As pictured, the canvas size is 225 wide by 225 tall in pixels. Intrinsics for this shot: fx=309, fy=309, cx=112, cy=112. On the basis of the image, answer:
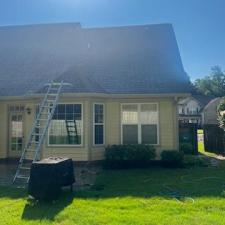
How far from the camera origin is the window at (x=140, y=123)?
13.7 m

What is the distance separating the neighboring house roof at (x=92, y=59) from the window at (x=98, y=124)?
825 millimetres

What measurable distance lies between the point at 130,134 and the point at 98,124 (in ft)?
4.96

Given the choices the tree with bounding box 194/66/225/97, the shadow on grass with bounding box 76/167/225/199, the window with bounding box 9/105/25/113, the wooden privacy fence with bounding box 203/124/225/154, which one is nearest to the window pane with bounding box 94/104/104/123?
the shadow on grass with bounding box 76/167/225/199

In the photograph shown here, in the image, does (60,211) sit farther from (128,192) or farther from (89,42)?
(89,42)

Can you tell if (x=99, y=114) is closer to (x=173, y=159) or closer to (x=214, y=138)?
(x=173, y=159)

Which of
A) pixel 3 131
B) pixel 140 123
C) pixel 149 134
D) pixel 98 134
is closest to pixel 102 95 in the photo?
pixel 98 134

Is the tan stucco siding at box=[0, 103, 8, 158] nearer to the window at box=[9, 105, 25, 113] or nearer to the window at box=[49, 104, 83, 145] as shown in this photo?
the window at box=[9, 105, 25, 113]

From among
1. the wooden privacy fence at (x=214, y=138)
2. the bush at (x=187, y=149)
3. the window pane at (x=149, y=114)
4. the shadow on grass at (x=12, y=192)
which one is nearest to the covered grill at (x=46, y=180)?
the shadow on grass at (x=12, y=192)

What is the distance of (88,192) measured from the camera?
27.4 ft

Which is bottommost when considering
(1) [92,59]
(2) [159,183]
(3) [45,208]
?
(3) [45,208]

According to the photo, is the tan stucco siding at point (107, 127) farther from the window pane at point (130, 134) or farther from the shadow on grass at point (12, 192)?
the shadow on grass at point (12, 192)

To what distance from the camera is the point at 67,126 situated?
43.3 ft

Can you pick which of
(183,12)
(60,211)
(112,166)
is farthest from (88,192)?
(183,12)

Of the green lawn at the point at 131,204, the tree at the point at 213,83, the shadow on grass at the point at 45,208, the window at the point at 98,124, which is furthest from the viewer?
the tree at the point at 213,83
